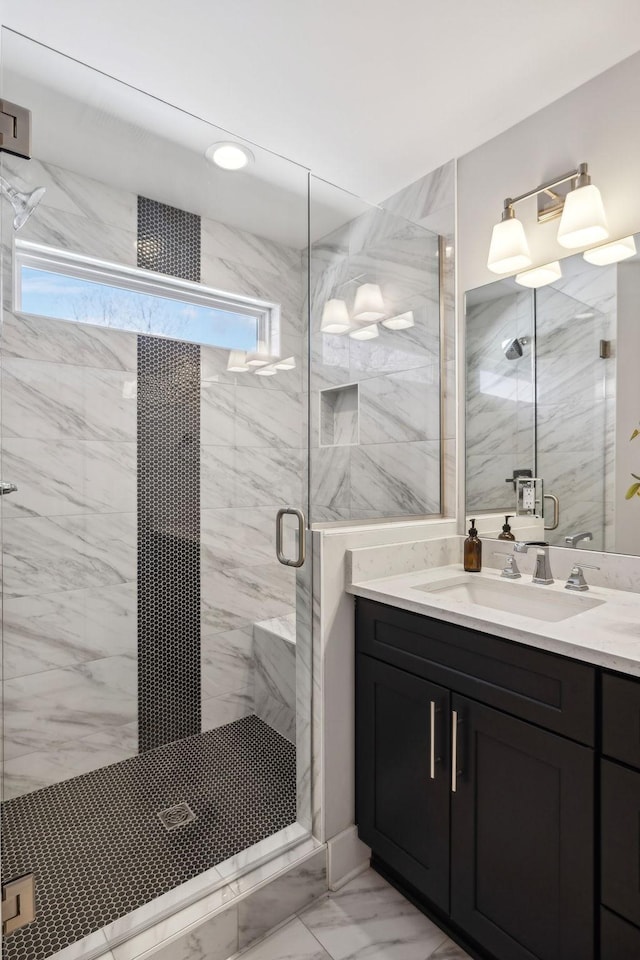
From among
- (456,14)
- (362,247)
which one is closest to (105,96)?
(362,247)

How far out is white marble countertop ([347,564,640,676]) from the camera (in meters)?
1.02

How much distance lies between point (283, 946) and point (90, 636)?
1.06 meters

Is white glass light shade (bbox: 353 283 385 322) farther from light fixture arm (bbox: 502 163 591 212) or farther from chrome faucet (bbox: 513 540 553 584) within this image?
chrome faucet (bbox: 513 540 553 584)

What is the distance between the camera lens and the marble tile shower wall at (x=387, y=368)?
1715 mm

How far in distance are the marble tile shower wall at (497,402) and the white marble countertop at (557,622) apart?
40 cm

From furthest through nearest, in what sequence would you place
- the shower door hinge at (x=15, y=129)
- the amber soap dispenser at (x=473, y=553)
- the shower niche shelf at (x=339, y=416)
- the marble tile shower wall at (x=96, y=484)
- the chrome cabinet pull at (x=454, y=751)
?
the amber soap dispenser at (x=473, y=553), the shower niche shelf at (x=339, y=416), the marble tile shower wall at (x=96, y=484), the chrome cabinet pull at (x=454, y=751), the shower door hinge at (x=15, y=129)

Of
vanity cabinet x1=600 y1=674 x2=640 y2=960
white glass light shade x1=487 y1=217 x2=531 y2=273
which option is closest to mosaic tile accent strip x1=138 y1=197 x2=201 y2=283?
white glass light shade x1=487 y1=217 x2=531 y2=273

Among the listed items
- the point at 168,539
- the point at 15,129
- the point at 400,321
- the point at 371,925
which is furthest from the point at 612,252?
the point at 371,925

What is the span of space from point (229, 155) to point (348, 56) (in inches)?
18.1

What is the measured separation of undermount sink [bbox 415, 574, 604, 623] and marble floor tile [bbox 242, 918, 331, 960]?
998mm

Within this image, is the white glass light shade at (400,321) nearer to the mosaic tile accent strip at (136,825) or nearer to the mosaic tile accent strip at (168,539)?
the mosaic tile accent strip at (168,539)

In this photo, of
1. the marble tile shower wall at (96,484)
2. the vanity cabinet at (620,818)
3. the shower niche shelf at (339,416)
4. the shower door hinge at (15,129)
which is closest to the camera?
the vanity cabinet at (620,818)

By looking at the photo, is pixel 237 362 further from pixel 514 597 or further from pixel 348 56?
pixel 514 597

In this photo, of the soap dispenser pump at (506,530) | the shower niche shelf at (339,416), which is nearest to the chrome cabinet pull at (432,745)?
the soap dispenser pump at (506,530)
